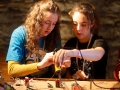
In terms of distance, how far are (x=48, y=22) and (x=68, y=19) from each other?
101 cm

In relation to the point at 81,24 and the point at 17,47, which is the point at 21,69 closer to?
the point at 17,47

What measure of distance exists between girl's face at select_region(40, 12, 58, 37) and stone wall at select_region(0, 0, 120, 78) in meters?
0.94

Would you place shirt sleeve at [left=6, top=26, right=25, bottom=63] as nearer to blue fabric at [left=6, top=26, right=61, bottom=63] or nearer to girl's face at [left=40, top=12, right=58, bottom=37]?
blue fabric at [left=6, top=26, right=61, bottom=63]

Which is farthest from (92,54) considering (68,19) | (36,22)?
(68,19)

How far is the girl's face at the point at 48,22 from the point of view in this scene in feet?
5.26

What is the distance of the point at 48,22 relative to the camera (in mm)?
1618

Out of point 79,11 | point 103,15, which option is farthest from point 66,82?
point 103,15

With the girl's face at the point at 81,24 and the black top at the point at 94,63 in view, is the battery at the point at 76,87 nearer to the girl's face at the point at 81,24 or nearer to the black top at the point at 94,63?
the black top at the point at 94,63

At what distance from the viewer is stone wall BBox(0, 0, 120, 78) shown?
256cm

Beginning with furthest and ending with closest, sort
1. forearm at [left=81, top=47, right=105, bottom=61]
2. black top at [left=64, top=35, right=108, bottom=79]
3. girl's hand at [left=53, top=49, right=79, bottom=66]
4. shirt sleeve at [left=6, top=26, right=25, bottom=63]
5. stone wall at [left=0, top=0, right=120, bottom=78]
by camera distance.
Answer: stone wall at [left=0, top=0, right=120, bottom=78]
black top at [left=64, top=35, right=108, bottom=79]
shirt sleeve at [left=6, top=26, right=25, bottom=63]
forearm at [left=81, top=47, right=105, bottom=61]
girl's hand at [left=53, top=49, right=79, bottom=66]

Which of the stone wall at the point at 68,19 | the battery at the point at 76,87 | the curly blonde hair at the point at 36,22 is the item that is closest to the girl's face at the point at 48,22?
the curly blonde hair at the point at 36,22

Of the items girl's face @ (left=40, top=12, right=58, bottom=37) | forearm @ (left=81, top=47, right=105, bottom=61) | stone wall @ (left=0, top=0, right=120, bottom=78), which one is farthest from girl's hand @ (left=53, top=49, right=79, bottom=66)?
stone wall @ (left=0, top=0, right=120, bottom=78)

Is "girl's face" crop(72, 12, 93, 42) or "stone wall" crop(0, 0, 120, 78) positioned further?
"stone wall" crop(0, 0, 120, 78)

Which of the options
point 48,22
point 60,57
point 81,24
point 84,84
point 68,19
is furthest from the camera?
point 68,19
